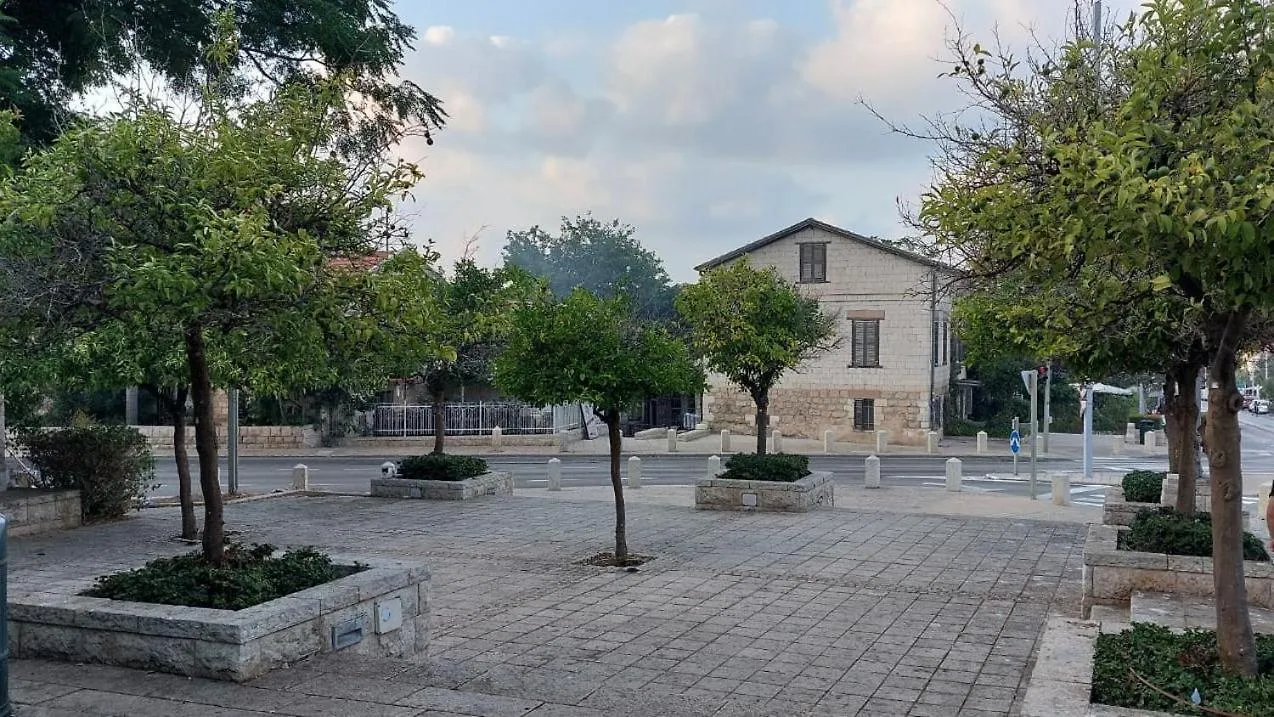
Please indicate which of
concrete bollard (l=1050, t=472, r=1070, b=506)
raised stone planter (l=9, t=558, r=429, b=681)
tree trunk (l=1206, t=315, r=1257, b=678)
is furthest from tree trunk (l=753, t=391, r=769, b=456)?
tree trunk (l=1206, t=315, r=1257, b=678)

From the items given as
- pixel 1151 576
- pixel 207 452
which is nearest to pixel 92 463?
pixel 207 452

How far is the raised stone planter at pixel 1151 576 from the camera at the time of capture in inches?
339

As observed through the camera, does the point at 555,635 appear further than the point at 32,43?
No

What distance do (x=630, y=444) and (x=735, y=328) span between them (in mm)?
20561

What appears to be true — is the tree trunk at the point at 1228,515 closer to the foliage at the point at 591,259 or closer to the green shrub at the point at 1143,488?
the green shrub at the point at 1143,488

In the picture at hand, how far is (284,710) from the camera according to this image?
18.2 feet

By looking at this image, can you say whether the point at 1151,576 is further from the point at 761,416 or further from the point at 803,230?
the point at 803,230

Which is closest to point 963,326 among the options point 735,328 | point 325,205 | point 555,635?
point 735,328

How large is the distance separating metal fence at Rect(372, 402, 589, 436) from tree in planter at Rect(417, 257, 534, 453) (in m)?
13.9

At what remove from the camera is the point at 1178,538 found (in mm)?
9516

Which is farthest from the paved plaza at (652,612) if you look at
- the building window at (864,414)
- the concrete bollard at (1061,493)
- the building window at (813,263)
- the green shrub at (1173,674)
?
the building window at (813,263)

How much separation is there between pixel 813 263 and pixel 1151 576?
31.0 meters

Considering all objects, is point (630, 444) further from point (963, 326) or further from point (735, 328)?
point (963, 326)

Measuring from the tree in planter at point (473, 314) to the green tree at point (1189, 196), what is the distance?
847 centimetres
